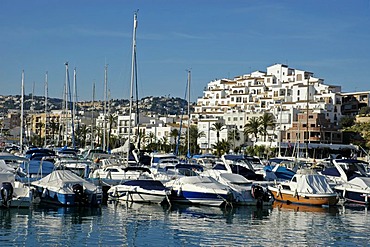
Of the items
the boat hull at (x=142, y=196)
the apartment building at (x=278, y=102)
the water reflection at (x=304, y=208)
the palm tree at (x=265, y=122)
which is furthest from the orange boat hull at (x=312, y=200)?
the palm tree at (x=265, y=122)

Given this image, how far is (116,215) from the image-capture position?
32531 mm

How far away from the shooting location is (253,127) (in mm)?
111812

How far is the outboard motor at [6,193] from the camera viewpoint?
31.8 metres

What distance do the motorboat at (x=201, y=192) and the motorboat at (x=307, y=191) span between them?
4.18m

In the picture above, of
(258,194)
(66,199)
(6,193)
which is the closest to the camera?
(6,193)

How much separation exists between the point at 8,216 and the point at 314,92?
11013cm

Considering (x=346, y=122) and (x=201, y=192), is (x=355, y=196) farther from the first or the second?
(x=346, y=122)

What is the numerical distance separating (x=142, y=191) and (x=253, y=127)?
76.8 meters

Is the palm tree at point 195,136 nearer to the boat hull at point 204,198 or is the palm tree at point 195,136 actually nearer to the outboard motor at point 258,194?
the outboard motor at point 258,194

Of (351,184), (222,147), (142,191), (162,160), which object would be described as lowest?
(142,191)

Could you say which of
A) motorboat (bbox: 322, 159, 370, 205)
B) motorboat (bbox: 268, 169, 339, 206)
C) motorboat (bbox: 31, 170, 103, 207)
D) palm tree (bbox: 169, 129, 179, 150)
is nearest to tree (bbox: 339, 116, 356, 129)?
palm tree (bbox: 169, 129, 179, 150)

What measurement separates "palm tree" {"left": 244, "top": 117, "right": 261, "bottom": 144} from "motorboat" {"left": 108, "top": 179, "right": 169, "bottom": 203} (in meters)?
75.8

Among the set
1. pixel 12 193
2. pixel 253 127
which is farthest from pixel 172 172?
pixel 253 127

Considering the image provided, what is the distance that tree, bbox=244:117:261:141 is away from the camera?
366 ft
